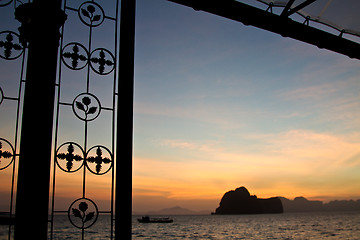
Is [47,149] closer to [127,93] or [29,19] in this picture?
[127,93]

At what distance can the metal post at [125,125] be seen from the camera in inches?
86.7

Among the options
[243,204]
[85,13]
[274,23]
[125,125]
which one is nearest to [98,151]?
[125,125]

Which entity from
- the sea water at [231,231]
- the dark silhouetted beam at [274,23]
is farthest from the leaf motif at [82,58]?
the sea water at [231,231]

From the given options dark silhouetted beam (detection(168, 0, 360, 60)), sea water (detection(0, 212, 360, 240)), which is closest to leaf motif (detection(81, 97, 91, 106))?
dark silhouetted beam (detection(168, 0, 360, 60))

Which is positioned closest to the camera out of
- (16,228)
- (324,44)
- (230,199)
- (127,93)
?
(16,228)

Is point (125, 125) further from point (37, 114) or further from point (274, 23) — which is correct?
point (274, 23)

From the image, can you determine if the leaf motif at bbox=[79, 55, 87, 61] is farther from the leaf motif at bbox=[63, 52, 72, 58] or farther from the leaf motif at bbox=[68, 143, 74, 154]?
the leaf motif at bbox=[68, 143, 74, 154]

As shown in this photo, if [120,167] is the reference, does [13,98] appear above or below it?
above

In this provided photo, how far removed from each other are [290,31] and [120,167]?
7.88ft

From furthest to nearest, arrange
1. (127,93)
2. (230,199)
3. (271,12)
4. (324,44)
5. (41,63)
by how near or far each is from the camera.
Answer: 1. (230,199)
2. (324,44)
3. (271,12)
4. (127,93)
5. (41,63)

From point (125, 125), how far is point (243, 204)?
182014mm

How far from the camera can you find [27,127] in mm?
2039

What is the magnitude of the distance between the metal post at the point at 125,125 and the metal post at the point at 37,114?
49cm

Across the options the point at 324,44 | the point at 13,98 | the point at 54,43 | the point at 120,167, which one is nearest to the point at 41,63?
the point at 54,43
